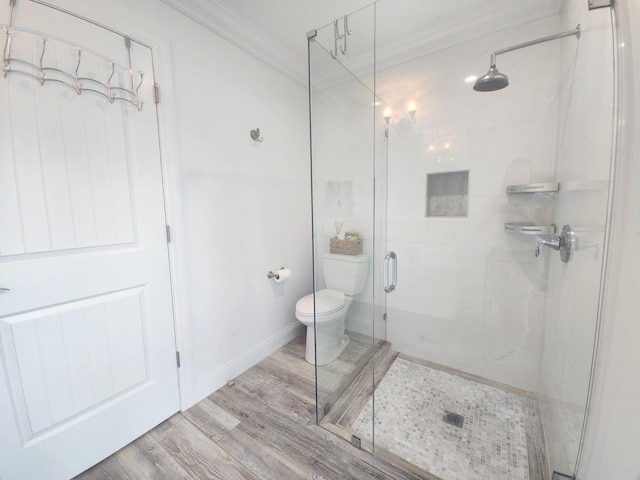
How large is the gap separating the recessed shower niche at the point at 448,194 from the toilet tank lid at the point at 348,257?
23.0 inches

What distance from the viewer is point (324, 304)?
76.9 inches

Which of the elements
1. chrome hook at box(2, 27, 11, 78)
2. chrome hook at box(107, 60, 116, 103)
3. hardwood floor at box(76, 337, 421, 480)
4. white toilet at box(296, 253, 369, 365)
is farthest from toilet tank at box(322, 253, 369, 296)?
chrome hook at box(2, 27, 11, 78)

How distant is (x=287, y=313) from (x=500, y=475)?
5.61 ft

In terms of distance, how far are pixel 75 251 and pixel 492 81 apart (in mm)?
2307

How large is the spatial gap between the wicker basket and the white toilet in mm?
34

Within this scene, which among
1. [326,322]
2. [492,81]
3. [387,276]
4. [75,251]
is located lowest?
[326,322]

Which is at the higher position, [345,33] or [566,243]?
[345,33]

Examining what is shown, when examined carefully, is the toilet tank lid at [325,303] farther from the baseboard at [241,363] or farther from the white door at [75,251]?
the white door at [75,251]

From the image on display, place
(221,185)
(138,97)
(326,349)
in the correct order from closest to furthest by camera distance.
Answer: (138,97), (221,185), (326,349)

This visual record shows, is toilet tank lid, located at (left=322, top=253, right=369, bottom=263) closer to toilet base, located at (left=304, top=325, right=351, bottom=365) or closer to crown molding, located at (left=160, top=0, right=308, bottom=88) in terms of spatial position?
toilet base, located at (left=304, top=325, right=351, bottom=365)

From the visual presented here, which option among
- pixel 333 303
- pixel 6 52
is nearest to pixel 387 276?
pixel 333 303

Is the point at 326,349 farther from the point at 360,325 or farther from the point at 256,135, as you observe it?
the point at 256,135

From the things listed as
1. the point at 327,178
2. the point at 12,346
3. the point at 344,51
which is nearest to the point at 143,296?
the point at 12,346

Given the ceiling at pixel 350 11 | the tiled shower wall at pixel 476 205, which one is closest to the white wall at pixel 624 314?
the tiled shower wall at pixel 476 205
